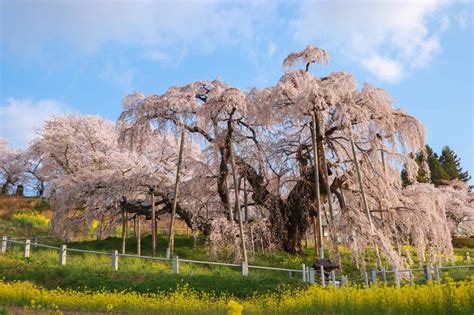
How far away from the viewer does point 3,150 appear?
5112 cm

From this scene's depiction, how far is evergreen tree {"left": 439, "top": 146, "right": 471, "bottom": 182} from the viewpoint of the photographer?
63.0 metres

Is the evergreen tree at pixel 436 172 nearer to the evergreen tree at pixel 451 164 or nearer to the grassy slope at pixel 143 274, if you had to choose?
the evergreen tree at pixel 451 164

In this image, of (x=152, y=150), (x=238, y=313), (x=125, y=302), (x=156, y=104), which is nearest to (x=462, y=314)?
(x=238, y=313)

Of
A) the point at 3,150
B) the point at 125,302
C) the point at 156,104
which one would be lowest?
the point at 125,302

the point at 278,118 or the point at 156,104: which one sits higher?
the point at 156,104

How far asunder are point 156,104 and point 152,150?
12867mm

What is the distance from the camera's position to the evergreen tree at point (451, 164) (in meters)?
63.0

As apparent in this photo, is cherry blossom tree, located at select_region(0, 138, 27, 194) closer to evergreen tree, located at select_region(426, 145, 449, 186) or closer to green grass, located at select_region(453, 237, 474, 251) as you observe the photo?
green grass, located at select_region(453, 237, 474, 251)

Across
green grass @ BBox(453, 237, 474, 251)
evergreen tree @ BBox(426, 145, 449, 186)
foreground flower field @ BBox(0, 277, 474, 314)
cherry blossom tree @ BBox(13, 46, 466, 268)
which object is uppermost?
evergreen tree @ BBox(426, 145, 449, 186)

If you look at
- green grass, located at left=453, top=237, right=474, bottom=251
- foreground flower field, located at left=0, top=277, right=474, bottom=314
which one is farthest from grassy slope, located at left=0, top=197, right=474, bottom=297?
green grass, located at left=453, top=237, right=474, bottom=251

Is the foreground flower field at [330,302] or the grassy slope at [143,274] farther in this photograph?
the grassy slope at [143,274]

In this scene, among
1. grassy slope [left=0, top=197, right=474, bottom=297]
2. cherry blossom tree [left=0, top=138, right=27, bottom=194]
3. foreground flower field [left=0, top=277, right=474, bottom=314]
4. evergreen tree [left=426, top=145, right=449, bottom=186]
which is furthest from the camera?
evergreen tree [left=426, top=145, right=449, bottom=186]

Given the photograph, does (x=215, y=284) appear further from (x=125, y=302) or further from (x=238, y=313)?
(x=238, y=313)

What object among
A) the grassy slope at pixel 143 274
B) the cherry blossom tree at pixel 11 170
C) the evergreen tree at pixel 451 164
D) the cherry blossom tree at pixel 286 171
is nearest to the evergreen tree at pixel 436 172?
the evergreen tree at pixel 451 164
